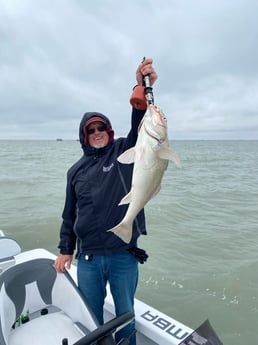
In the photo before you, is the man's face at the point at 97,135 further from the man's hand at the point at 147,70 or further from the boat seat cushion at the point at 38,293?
the boat seat cushion at the point at 38,293

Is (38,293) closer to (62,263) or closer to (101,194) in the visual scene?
(62,263)

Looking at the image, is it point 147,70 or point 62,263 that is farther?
point 62,263

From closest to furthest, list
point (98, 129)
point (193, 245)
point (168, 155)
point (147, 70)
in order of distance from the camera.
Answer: point (168, 155) < point (147, 70) < point (98, 129) < point (193, 245)

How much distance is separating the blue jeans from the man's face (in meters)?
0.97

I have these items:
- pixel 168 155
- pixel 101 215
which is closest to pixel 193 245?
pixel 101 215

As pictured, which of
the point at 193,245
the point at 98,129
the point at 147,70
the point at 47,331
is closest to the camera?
the point at 147,70

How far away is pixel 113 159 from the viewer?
2770 mm

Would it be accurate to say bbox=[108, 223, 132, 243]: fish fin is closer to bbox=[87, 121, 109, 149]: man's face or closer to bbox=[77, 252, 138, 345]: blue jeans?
bbox=[77, 252, 138, 345]: blue jeans

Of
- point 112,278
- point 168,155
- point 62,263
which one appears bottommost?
point 112,278

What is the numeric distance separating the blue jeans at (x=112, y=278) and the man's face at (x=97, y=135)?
97 centimetres

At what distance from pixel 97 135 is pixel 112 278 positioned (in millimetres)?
1249

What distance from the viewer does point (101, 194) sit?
8.84 ft

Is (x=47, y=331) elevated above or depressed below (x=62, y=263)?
below

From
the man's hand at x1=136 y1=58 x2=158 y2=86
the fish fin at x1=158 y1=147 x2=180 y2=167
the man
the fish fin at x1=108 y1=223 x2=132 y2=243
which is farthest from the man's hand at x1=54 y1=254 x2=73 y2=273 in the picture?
the man's hand at x1=136 y1=58 x2=158 y2=86
